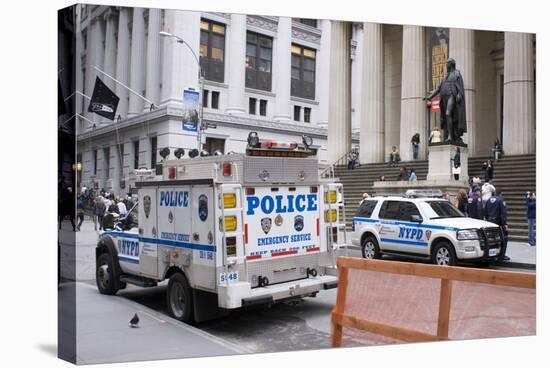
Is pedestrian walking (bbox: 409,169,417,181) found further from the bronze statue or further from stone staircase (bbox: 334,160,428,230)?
the bronze statue

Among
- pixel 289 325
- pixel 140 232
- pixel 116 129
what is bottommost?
pixel 289 325

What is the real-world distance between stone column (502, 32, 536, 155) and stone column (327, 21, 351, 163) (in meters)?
2.69

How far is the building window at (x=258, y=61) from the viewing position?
846cm

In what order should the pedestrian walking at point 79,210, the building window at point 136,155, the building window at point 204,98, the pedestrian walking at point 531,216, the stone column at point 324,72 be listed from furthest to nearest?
the pedestrian walking at point 531,216 → the stone column at point 324,72 → the building window at point 204,98 → the building window at point 136,155 → the pedestrian walking at point 79,210

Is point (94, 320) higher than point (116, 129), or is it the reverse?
point (116, 129)

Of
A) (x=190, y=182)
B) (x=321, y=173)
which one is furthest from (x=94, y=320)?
(x=321, y=173)

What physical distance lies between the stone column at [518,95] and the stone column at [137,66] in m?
5.95

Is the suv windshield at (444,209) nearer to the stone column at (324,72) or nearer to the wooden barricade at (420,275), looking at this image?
the stone column at (324,72)

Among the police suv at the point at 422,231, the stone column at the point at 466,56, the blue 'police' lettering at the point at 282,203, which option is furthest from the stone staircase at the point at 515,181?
the blue 'police' lettering at the point at 282,203

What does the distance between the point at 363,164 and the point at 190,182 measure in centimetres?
374

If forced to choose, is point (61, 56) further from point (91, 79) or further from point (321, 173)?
point (321, 173)

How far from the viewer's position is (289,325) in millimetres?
7836

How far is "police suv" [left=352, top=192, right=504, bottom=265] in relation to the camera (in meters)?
9.29

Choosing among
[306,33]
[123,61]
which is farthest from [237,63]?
[123,61]
